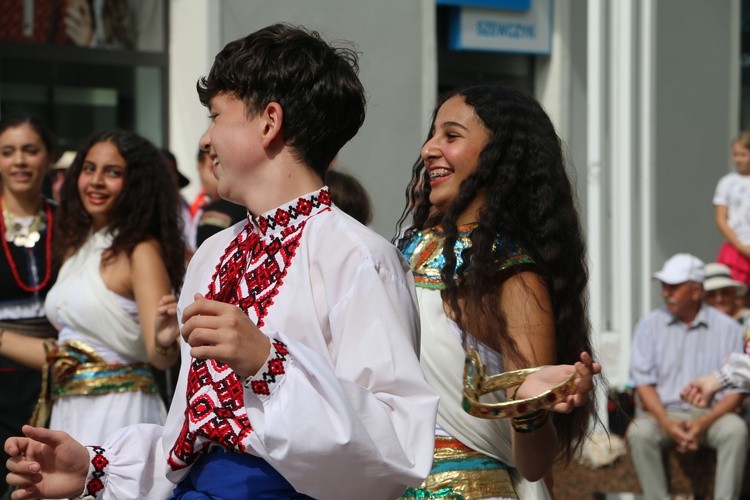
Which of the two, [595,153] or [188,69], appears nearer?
[595,153]

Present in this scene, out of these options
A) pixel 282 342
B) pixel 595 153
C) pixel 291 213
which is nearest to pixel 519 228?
pixel 291 213

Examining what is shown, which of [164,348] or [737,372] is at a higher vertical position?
[164,348]

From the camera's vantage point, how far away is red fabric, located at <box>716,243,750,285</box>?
9.57 metres

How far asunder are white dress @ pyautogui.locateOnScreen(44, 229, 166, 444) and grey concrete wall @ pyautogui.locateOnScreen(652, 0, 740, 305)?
670cm

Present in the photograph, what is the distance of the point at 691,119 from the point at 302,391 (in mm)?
9486

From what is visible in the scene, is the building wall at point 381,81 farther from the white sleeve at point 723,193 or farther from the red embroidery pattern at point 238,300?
the red embroidery pattern at point 238,300

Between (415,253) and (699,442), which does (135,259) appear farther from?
(699,442)

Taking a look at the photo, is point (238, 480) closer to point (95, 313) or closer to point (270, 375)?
point (270, 375)

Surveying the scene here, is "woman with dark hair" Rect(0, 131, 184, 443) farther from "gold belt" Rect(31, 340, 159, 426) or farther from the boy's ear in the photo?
the boy's ear

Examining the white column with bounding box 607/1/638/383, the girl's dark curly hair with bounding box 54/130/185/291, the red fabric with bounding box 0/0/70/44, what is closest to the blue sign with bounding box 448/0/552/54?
the white column with bounding box 607/1/638/383

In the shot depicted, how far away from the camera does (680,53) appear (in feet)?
35.9

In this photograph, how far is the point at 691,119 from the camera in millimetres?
10984

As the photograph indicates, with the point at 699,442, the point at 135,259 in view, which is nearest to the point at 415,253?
the point at 135,259

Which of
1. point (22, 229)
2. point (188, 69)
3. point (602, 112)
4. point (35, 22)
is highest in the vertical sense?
point (35, 22)
